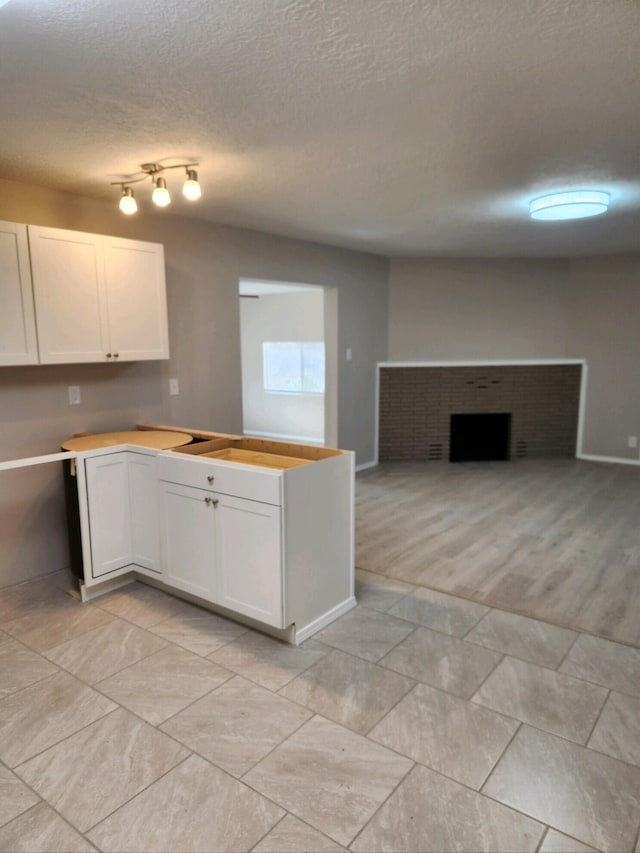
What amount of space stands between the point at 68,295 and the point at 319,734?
8.42 ft

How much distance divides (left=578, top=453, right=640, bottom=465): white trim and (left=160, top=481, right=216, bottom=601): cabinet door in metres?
5.28

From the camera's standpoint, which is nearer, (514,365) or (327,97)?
(327,97)

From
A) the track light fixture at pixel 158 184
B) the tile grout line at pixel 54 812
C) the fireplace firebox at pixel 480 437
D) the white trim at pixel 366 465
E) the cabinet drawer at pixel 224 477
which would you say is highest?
the track light fixture at pixel 158 184

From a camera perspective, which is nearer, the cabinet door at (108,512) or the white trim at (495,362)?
the cabinet door at (108,512)

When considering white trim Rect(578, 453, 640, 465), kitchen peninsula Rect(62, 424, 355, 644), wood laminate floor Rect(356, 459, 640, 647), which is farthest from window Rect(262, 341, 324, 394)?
kitchen peninsula Rect(62, 424, 355, 644)

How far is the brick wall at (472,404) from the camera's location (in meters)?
6.41

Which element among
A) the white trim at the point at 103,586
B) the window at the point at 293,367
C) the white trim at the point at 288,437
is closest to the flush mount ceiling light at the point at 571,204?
the white trim at the point at 103,586

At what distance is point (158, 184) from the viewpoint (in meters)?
2.93

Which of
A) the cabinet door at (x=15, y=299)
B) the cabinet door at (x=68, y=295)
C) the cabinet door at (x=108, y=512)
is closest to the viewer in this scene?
the cabinet door at (x=15, y=299)

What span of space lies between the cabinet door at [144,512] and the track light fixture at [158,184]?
4.45ft

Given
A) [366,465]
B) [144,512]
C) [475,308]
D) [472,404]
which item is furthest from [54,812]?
[475,308]

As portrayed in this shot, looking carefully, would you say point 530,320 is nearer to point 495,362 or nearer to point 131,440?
point 495,362

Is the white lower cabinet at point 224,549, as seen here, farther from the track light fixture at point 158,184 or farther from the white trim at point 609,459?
the white trim at point 609,459

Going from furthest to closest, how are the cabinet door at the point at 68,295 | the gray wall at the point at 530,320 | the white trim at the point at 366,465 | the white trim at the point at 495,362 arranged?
the white trim at the point at 495,362, the gray wall at the point at 530,320, the white trim at the point at 366,465, the cabinet door at the point at 68,295
